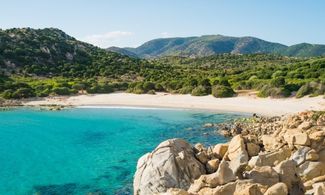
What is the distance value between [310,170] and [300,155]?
1187 millimetres

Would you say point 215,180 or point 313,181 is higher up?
point 215,180

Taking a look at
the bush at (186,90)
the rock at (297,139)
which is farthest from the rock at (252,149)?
the bush at (186,90)

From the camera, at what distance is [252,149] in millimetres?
21562

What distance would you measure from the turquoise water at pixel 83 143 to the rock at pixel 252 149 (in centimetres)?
682

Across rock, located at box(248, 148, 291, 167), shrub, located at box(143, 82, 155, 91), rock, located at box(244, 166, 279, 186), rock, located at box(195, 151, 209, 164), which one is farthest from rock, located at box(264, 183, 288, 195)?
shrub, located at box(143, 82, 155, 91)

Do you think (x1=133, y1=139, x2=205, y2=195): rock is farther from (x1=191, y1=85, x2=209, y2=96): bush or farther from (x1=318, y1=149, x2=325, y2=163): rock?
(x1=191, y1=85, x2=209, y2=96): bush

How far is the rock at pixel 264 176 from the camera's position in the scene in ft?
49.7

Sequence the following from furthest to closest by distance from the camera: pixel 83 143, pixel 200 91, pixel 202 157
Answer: pixel 200 91 < pixel 83 143 < pixel 202 157

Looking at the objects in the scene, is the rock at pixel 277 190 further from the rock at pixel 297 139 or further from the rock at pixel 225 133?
the rock at pixel 225 133

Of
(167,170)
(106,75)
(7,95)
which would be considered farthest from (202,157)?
(106,75)

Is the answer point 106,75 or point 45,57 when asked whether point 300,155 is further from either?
point 45,57

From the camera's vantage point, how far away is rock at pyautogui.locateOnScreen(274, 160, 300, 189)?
15.4 meters

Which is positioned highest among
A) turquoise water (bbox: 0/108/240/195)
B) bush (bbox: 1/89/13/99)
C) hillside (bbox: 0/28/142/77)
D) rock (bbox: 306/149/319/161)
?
hillside (bbox: 0/28/142/77)

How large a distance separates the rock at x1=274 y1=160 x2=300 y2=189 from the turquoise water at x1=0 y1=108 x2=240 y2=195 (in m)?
9.09
